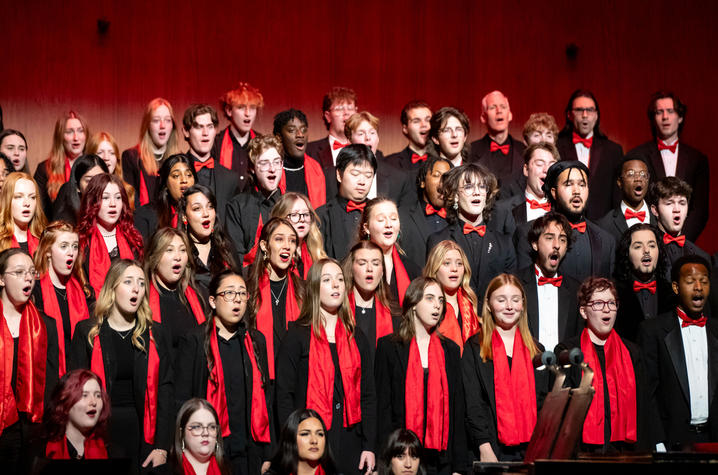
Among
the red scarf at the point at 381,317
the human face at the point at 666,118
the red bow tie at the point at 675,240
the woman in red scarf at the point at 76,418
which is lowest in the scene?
the woman in red scarf at the point at 76,418

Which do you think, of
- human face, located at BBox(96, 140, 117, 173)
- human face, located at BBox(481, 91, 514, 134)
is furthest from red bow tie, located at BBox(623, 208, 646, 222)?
human face, located at BBox(96, 140, 117, 173)

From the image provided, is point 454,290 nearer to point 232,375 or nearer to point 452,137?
point 232,375

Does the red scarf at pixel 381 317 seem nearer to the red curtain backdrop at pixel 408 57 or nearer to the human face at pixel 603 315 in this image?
the human face at pixel 603 315

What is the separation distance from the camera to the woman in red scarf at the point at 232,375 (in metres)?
5.16

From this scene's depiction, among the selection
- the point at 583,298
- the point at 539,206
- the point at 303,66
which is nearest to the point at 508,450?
the point at 583,298

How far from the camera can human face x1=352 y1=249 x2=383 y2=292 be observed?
5617mm

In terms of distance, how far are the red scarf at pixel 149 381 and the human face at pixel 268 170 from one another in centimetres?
153

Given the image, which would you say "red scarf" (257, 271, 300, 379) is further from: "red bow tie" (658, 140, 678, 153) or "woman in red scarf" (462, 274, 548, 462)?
"red bow tie" (658, 140, 678, 153)

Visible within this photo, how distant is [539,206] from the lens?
6613mm

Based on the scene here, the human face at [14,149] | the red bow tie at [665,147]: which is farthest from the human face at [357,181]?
the red bow tie at [665,147]

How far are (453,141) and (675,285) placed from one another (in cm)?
179

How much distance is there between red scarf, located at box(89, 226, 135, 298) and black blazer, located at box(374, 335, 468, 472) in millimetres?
1555

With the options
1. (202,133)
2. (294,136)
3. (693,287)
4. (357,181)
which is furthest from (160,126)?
(693,287)

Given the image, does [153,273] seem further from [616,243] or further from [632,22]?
[632,22]
